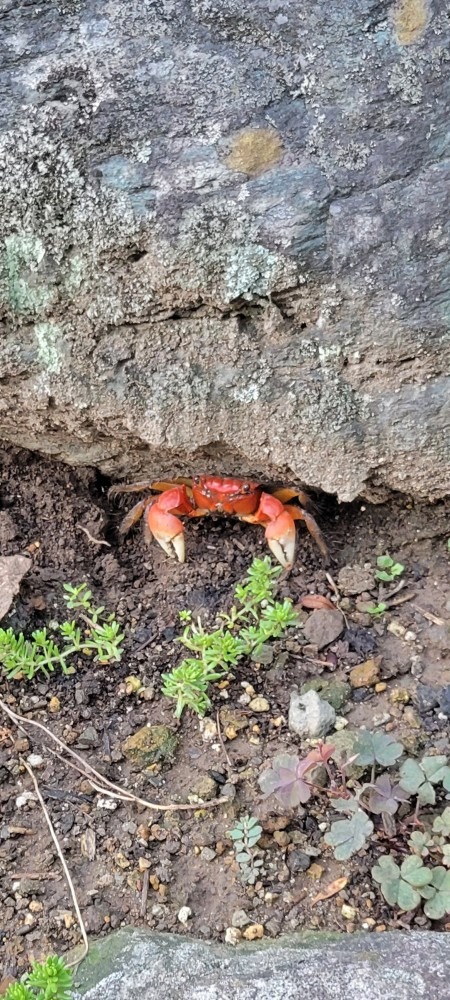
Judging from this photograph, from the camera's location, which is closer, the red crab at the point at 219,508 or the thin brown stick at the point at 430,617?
the thin brown stick at the point at 430,617

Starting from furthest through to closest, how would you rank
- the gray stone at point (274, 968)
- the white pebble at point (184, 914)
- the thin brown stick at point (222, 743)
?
the thin brown stick at point (222, 743)
the white pebble at point (184, 914)
the gray stone at point (274, 968)

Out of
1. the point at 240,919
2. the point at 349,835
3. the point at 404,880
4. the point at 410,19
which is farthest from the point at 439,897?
the point at 410,19

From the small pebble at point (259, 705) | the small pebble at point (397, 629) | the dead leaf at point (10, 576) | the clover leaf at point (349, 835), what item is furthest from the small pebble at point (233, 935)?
the dead leaf at point (10, 576)

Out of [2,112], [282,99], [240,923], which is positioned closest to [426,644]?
[240,923]

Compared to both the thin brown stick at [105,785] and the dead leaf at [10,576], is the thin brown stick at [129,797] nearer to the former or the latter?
the thin brown stick at [105,785]

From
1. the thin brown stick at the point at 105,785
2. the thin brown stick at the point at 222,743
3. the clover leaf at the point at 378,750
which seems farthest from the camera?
the thin brown stick at the point at 222,743

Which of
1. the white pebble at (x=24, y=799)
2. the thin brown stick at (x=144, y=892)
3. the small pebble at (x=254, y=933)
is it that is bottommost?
the small pebble at (x=254, y=933)
